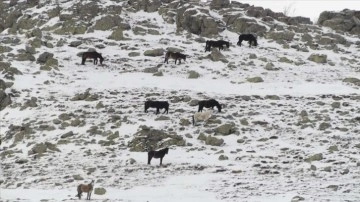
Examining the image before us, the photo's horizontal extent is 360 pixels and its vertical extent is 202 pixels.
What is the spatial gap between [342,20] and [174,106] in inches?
1108

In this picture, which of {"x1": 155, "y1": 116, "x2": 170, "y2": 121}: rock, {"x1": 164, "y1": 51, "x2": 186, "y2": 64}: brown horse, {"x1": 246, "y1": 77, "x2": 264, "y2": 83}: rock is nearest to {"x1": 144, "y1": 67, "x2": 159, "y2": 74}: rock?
{"x1": 164, "y1": 51, "x2": 186, "y2": 64}: brown horse

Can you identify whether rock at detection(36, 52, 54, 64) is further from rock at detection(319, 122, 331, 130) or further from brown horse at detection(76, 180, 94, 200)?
brown horse at detection(76, 180, 94, 200)

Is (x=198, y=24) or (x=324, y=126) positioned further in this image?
(x=198, y=24)

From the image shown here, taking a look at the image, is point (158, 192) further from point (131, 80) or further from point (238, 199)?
point (131, 80)

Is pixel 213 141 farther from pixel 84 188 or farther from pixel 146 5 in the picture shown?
pixel 146 5

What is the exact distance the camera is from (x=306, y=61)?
38250 mm

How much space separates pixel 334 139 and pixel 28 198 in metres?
13.5

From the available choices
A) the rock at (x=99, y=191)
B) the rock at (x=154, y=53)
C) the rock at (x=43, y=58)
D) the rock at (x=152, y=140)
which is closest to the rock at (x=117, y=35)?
the rock at (x=154, y=53)

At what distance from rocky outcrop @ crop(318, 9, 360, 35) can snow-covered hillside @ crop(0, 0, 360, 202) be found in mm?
1587

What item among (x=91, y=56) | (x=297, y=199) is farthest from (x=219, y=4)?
(x=297, y=199)

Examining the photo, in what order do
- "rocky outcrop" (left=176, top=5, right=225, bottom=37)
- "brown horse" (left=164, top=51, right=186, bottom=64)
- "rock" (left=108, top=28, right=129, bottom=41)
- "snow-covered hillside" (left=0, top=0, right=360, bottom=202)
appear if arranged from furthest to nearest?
"rocky outcrop" (left=176, top=5, right=225, bottom=37), "rock" (left=108, top=28, right=129, bottom=41), "brown horse" (left=164, top=51, right=186, bottom=64), "snow-covered hillside" (left=0, top=0, right=360, bottom=202)

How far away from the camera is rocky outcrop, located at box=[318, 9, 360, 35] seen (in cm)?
4862

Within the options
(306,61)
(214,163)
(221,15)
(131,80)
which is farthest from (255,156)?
(221,15)

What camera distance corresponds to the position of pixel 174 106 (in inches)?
1109
